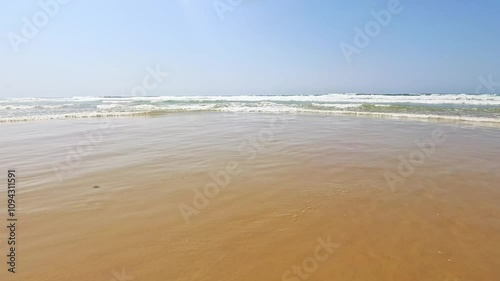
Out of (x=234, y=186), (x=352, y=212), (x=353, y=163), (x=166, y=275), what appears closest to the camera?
(x=166, y=275)

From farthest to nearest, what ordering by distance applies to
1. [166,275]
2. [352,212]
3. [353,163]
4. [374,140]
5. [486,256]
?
[374,140] < [353,163] < [352,212] < [486,256] < [166,275]

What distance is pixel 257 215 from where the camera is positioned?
4.16 meters

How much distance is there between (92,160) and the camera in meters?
7.37

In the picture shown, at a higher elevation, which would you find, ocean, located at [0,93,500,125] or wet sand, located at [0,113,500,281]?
ocean, located at [0,93,500,125]

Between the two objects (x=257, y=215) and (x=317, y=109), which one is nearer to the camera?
(x=257, y=215)

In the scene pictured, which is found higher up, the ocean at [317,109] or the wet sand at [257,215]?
the ocean at [317,109]

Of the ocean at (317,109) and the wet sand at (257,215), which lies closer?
the wet sand at (257,215)

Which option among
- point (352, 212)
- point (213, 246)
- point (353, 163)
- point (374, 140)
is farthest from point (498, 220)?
point (374, 140)

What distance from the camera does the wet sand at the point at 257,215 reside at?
9.89 feet

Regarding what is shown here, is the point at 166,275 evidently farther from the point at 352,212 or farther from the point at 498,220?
the point at 498,220

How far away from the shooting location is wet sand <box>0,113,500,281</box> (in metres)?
3.02

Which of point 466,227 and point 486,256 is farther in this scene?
point 466,227

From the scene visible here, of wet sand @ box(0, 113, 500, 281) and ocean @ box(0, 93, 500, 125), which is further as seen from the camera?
ocean @ box(0, 93, 500, 125)

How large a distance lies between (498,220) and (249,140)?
7233 mm
